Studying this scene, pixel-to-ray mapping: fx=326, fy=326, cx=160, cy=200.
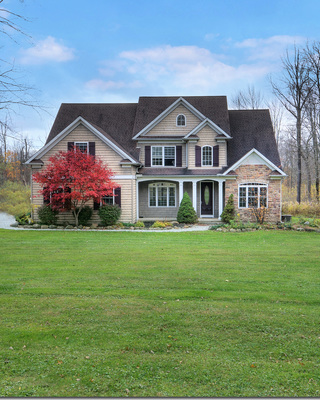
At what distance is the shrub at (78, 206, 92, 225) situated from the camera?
61.6ft

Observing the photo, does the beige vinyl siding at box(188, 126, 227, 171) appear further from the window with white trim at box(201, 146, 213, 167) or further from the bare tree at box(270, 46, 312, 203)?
the bare tree at box(270, 46, 312, 203)

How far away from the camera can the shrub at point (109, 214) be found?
1836cm

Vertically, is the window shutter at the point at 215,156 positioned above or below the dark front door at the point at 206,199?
above

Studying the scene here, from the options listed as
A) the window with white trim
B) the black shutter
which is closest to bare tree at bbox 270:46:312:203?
the window with white trim

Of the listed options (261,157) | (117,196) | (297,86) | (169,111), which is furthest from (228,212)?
(297,86)

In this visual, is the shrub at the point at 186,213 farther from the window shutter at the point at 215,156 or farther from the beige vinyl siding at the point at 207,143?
the window shutter at the point at 215,156

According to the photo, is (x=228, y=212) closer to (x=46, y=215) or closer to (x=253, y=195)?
(x=253, y=195)

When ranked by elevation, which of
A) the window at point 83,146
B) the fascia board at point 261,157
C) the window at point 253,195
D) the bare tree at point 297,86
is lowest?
the window at point 253,195

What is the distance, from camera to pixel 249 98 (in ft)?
122

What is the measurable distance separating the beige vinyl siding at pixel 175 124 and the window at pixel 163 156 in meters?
1.01

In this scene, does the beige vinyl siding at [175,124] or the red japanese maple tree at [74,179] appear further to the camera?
the beige vinyl siding at [175,124]

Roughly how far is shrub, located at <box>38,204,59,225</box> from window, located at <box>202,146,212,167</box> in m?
9.83

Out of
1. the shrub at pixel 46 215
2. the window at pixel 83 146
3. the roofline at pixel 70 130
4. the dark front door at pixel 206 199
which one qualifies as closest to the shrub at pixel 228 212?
the dark front door at pixel 206 199

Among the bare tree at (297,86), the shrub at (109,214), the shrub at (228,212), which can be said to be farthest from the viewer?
the bare tree at (297,86)
